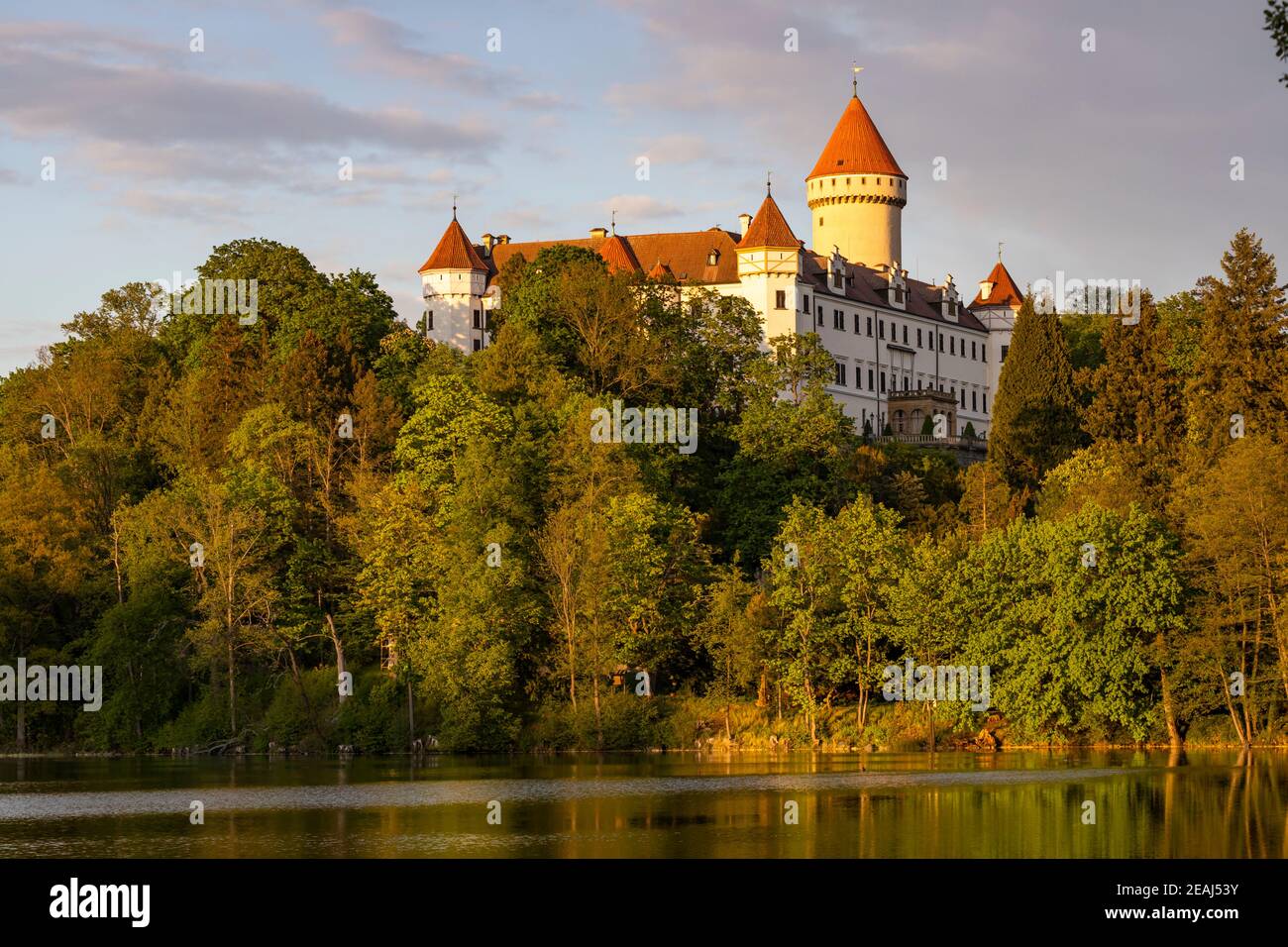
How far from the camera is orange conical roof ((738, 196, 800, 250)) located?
114m

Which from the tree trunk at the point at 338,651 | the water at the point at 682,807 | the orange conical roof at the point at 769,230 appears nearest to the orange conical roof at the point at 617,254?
the orange conical roof at the point at 769,230

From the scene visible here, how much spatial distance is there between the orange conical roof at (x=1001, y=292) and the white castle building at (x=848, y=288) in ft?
0.47

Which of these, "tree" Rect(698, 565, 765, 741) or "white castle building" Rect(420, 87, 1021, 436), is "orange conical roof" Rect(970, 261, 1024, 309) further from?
"tree" Rect(698, 565, 765, 741)

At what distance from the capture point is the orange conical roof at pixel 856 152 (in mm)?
131125

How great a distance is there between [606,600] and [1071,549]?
16475 mm

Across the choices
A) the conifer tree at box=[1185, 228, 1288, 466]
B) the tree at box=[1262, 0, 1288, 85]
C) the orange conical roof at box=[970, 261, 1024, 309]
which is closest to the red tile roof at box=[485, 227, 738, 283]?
the orange conical roof at box=[970, 261, 1024, 309]

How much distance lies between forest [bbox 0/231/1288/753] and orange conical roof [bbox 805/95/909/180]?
39.7 meters

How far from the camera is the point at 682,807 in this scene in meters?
44.5

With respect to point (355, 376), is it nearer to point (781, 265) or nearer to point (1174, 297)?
point (781, 265)

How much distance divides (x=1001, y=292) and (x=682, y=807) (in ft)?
337

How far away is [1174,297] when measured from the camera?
4710 inches

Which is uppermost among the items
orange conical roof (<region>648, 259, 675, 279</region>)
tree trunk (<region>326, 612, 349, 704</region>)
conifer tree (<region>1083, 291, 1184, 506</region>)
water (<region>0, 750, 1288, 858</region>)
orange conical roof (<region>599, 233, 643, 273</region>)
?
orange conical roof (<region>599, 233, 643, 273</region>)

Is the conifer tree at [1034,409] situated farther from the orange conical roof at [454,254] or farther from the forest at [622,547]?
the orange conical roof at [454,254]

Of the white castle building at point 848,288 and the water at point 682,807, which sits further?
the white castle building at point 848,288
